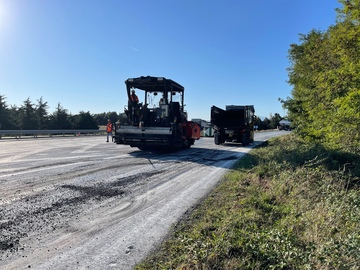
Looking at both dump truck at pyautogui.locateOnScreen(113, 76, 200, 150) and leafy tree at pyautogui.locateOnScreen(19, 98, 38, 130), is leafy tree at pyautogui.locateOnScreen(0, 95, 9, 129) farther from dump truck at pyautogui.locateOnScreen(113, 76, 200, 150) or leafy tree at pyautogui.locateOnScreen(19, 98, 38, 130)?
dump truck at pyautogui.locateOnScreen(113, 76, 200, 150)

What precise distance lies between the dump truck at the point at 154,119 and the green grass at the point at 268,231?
6.17 metres

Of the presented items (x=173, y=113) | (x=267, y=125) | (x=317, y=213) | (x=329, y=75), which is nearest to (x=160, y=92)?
(x=173, y=113)

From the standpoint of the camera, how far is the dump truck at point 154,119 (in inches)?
464

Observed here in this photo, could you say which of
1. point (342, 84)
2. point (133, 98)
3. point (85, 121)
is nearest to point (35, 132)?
point (133, 98)

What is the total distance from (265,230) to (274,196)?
188 cm

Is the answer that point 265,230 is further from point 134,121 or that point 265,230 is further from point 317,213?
point 134,121

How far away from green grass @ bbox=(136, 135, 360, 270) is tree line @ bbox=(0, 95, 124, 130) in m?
35.8

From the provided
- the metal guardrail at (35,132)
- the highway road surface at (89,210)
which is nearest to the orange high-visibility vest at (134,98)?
the highway road surface at (89,210)

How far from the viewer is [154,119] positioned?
1294 centimetres

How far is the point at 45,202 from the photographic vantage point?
15.5ft

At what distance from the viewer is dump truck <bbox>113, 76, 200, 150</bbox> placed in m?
11.8

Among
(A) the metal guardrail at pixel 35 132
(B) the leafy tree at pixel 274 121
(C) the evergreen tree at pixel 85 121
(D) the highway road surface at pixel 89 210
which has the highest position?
(B) the leafy tree at pixel 274 121

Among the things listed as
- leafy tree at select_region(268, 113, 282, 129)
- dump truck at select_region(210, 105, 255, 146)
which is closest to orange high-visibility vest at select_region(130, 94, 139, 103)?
dump truck at select_region(210, 105, 255, 146)

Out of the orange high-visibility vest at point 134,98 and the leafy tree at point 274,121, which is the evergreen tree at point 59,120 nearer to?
the orange high-visibility vest at point 134,98
